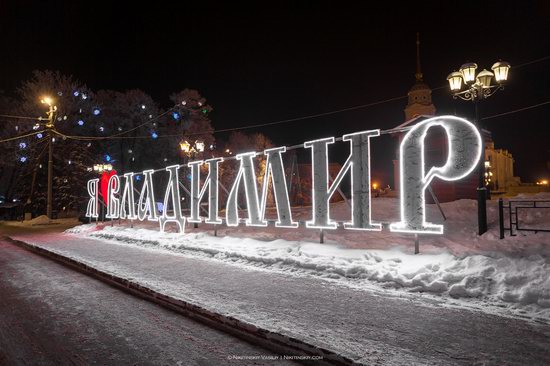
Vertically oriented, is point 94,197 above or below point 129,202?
above

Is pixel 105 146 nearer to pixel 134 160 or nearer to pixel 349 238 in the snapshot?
pixel 134 160

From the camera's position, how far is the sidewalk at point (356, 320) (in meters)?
4.28

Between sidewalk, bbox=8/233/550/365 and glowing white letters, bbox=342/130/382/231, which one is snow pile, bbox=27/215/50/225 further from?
glowing white letters, bbox=342/130/382/231

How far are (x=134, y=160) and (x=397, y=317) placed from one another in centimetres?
4403

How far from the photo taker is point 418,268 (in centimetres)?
794

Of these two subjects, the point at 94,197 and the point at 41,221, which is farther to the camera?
the point at 41,221

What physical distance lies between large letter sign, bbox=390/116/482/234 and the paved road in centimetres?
609

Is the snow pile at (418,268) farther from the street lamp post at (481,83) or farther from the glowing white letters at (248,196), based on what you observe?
the street lamp post at (481,83)

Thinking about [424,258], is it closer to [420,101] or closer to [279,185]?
[279,185]

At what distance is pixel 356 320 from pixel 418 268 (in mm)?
3143

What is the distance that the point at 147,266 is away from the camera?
33.7 feet

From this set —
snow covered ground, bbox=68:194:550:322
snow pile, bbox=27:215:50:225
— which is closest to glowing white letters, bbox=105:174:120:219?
snow covered ground, bbox=68:194:550:322

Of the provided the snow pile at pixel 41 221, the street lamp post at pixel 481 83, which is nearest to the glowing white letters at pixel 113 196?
the snow pile at pixel 41 221

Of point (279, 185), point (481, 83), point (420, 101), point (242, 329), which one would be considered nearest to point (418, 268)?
point (242, 329)
